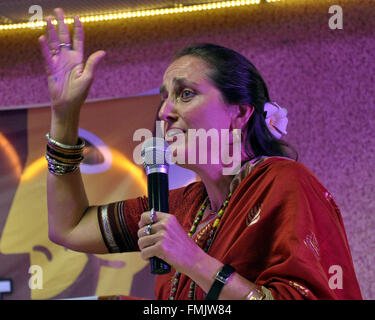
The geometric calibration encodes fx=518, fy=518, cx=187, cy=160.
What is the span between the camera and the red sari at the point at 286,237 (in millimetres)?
1095

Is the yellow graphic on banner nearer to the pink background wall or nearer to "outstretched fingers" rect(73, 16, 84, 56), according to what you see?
the pink background wall

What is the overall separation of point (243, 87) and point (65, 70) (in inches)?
20.7

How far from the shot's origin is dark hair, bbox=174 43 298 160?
153 cm

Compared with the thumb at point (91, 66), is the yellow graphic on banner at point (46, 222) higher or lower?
lower

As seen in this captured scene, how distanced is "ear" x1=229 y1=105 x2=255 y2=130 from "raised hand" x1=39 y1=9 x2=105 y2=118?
0.43 meters

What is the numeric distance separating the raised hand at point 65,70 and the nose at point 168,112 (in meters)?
0.22

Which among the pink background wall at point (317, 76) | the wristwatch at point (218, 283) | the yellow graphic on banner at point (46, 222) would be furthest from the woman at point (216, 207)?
the pink background wall at point (317, 76)

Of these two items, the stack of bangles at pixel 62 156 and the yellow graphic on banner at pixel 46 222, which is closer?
the stack of bangles at pixel 62 156

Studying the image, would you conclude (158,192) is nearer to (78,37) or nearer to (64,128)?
(64,128)

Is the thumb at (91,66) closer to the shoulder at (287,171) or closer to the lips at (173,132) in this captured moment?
the lips at (173,132)

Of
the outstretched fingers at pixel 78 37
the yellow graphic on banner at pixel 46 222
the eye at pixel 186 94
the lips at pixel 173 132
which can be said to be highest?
the outstretched fingers at pixel 78 37

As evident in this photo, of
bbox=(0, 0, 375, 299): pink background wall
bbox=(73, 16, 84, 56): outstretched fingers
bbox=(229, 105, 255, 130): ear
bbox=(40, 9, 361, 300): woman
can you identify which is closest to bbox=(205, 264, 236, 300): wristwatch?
bbox=(40, 9, 361, 300): woman

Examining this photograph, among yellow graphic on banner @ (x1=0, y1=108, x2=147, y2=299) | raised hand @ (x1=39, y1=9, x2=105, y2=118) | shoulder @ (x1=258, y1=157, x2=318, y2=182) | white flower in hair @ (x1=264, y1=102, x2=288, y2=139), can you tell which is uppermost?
raised hand @ (x1=39, y1=9, x2=105, y2=118)
